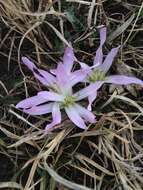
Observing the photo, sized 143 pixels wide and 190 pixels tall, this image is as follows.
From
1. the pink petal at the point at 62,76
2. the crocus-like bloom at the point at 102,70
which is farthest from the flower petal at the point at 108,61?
the pink petal at the point at 62,76

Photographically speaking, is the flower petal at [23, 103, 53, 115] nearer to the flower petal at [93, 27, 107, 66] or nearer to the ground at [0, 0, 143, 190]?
the ground at [0, 0, 143, 190]

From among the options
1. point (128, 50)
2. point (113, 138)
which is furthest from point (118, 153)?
point (128, 50)

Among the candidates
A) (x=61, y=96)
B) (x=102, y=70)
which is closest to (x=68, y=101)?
(x=61, y=96)

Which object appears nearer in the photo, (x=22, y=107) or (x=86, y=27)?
(x=22, y=107)

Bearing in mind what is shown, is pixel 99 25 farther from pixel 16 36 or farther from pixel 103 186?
pixel 103 186

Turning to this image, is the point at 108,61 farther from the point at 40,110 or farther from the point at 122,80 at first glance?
the point at 40,110

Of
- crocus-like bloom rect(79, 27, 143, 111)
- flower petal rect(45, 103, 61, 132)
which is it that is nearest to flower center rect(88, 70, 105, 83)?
crocus-like bloom rect(79, 27, 143, 111)
